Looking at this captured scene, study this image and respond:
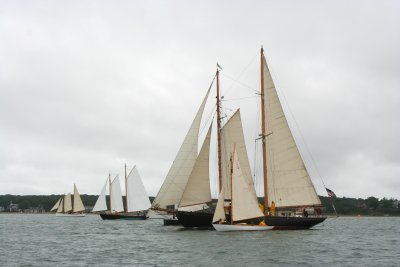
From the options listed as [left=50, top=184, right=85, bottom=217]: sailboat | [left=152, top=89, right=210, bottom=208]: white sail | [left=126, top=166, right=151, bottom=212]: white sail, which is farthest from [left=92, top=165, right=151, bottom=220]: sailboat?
[left=152, top=89, right=210, bottom=208]: white sail

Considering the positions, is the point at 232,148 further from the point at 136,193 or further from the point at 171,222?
the point at 136,193

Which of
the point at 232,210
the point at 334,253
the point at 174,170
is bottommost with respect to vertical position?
the point at 334,253

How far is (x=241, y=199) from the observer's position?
53.4 meters

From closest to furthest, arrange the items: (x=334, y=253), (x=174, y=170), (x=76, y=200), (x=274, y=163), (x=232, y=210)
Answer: (x=334, y=253) → (x=232, y=210) → (x=274, y=163) → (x=174, y=170) → (x=76, y=200)

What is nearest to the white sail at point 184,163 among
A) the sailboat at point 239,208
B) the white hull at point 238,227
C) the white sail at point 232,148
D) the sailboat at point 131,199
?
the white sail at point 232,148

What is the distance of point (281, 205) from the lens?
57406 mm

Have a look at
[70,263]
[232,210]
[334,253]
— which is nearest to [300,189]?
[232,210]

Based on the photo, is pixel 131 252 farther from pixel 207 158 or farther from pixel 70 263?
pixel 207 158

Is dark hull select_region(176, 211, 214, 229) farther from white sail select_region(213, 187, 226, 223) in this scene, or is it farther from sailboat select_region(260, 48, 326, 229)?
sailboat select_region(260, 48, 326, 229)

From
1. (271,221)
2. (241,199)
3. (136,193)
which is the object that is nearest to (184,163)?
(241,199)

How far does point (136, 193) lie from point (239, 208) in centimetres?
6939

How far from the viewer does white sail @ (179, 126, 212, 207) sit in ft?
197

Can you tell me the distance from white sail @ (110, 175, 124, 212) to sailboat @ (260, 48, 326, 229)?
73083mm

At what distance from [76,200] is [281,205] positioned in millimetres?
121878
